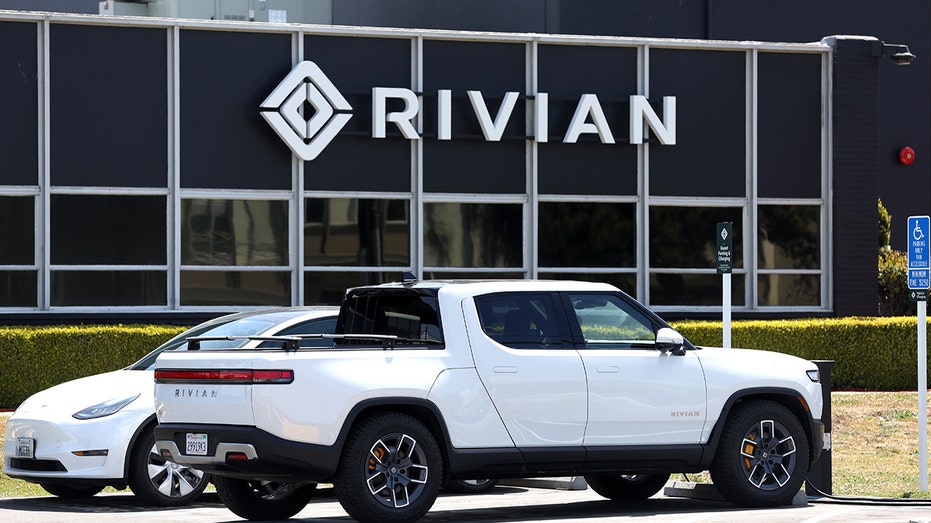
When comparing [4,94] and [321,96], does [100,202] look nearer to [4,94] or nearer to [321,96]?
[4,94]

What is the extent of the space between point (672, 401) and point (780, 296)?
1312 cm

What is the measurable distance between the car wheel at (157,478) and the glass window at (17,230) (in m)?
9.07

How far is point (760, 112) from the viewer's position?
2378 centimetres

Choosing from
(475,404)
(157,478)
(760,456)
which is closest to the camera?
(475,404)

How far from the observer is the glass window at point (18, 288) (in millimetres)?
20641

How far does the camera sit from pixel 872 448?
17.4 m

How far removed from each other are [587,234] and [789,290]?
3577 millimetres

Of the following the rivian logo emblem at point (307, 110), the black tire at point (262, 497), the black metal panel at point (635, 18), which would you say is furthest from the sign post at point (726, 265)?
the black metal panel at point (635, 18)

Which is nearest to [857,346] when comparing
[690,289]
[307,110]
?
[690,289]

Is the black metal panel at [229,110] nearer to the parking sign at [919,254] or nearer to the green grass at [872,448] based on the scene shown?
the green grass at [872,448]

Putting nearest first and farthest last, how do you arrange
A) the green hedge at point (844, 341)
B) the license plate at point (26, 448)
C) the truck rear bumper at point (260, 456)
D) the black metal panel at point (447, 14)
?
the truck rear bumper at point (260, 456) → the license plate at point (26, 448) → the green hedge at point (844, 341) → the black metal panel at point (447, 14)

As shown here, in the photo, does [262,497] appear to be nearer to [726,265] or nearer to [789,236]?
[726,265]

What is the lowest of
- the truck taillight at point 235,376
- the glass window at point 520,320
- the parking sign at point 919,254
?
the truck taillight at point 235,376

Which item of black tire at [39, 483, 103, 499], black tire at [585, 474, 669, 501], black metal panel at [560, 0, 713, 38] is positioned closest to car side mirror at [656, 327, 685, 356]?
black tire at [585, 474, 669, 501]
